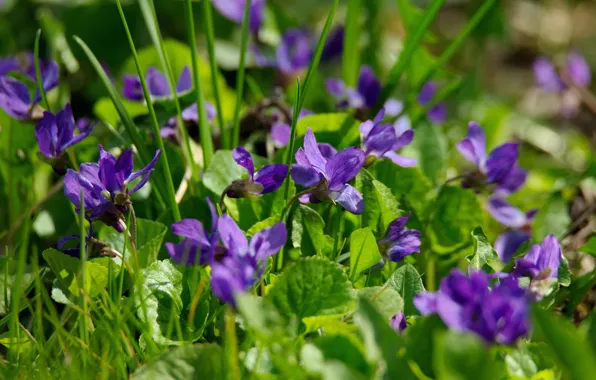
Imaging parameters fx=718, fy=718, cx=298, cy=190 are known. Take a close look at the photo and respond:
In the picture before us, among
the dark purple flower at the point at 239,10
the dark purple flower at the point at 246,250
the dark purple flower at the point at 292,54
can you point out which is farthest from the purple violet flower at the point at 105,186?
the dark purple flower at the point at 239,10

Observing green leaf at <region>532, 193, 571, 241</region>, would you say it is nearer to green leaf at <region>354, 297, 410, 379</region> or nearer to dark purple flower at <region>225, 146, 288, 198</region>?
dark purple flower at <region>225, 146, 288, 198</region>

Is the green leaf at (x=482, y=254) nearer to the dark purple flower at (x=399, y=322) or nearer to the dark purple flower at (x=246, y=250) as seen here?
the dark purple flower at (x=399, y=322)

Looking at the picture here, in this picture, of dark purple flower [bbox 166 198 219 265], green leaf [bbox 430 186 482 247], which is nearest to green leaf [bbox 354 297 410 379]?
dark purple flower [bbox 166 198 219 265]

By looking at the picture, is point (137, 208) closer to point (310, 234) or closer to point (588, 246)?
point (310, 234)

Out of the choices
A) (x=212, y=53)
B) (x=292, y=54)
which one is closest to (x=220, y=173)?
(x=212, y=53)

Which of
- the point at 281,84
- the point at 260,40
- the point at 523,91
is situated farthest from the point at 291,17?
the point at 523,91
